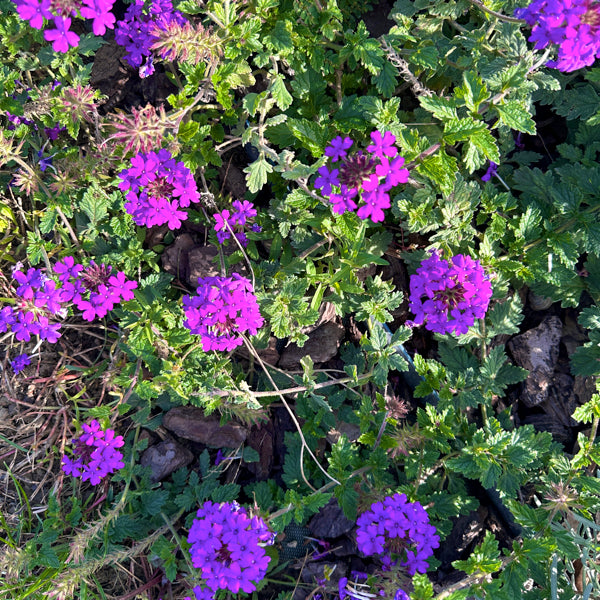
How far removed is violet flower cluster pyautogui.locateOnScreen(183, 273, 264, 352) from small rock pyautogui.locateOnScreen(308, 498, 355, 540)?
135cm

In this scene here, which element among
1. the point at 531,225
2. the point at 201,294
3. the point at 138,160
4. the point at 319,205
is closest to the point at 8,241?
the point at 138,160

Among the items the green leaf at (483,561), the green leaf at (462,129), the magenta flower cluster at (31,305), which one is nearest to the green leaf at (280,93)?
the green leaf at (462,129)

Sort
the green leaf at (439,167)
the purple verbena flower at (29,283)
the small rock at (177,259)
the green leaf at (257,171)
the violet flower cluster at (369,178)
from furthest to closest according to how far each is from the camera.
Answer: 1. the small rock at (177,259)
2. the purple verbena flower at (29,283)
3. the green leaf at (257,171)
4. the green leaf at (439,167)
5. the violet flower cluster at (369,178)

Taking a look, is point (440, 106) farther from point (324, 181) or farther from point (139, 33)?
point (139, 33)

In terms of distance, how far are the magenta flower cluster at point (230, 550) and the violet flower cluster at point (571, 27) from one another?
2.53 meters

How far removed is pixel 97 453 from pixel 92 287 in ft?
3.20

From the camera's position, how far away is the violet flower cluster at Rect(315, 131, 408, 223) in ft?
8.42

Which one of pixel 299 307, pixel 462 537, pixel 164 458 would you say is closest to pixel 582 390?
pixel 462 537

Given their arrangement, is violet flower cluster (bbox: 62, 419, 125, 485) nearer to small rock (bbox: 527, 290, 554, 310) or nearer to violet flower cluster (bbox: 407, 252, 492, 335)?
violet flower cluster (bbox: 407, 252, 492, 335)

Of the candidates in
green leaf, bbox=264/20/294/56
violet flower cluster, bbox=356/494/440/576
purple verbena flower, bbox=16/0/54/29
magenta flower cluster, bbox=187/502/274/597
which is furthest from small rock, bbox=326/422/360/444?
purple verbena flower, bbox=16/0/54/29

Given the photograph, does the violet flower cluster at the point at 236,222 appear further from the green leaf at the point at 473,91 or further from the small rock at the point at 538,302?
the small rock at the point at 538,302

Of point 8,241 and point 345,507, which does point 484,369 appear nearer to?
point 345,507

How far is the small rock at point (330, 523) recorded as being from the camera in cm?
346

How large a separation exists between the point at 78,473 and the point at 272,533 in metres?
1.29
